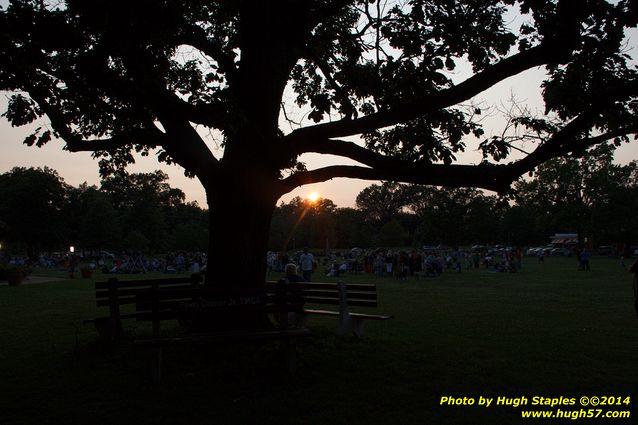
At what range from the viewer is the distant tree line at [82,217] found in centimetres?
8138

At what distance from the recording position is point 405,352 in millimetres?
8719

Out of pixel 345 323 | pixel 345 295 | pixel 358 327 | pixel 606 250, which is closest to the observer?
pixel 358 327

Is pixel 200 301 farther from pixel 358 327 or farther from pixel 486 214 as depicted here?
pixel 486 214

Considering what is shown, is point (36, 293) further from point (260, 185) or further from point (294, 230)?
point (294, 230)

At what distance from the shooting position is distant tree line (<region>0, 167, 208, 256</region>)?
8138 cm

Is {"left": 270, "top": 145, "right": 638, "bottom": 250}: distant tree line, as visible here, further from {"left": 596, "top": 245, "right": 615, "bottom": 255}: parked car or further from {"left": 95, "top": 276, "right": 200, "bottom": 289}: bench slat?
{"left": 95, "top": 276, "right": 200, "bottom": 289}: bench slat

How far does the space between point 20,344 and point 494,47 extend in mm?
10168

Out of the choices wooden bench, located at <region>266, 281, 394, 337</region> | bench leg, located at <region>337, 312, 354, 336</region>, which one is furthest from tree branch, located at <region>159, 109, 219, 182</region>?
bench leg, located at <region>337, 312, 354, 336</region>

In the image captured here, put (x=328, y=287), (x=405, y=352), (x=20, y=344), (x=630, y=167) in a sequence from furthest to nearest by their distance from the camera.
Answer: (x=630, y=167), (x=328, y=287), (x=20, y=344), (x=405, y=352)

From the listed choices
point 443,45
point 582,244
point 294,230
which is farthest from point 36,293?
point 294,230

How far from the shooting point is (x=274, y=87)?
9.29 m

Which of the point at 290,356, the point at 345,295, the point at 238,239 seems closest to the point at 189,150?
the point at 238,239

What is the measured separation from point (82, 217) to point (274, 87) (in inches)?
3373

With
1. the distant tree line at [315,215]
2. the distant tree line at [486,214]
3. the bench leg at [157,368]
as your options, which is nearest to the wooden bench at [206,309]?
the bench leg at [157,368]
